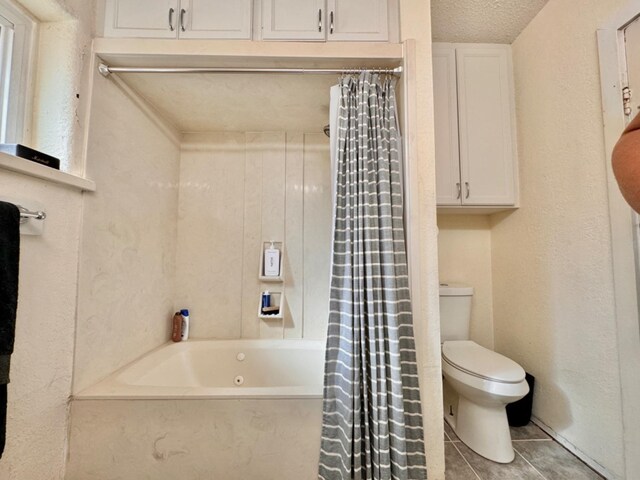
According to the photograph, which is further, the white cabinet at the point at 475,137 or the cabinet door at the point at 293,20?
the white cabinet at the point at 475,137

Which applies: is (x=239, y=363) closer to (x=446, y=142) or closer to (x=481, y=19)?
(x=446, y=142)

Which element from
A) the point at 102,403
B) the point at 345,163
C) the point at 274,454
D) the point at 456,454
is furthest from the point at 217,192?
the point at 456,454

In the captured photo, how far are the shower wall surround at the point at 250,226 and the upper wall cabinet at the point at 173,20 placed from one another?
780mm

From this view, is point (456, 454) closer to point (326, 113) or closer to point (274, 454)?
point (274, 454)

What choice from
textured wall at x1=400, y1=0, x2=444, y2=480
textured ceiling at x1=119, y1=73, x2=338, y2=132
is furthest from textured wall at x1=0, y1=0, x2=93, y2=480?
textured wall at x1=400, y1=0, x2=444, y2=480

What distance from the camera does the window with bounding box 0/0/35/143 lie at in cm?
99

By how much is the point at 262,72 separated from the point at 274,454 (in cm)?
167

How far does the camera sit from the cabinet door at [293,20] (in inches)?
47.1

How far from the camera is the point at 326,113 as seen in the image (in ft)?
5.47

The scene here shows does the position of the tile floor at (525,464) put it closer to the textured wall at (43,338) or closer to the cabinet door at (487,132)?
the cabinet door at (487,132)

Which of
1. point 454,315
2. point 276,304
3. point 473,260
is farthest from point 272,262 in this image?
point 473,260

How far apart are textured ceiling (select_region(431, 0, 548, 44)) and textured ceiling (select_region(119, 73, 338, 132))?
0.94 metres

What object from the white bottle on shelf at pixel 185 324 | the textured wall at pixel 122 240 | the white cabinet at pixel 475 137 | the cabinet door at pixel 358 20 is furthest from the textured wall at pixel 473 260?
the textured wall at pixel 122 240

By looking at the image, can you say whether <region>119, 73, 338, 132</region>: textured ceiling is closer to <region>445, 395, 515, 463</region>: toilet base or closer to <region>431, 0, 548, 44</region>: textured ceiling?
<region>431, 0, 548, 44</region>: textured ceiling
